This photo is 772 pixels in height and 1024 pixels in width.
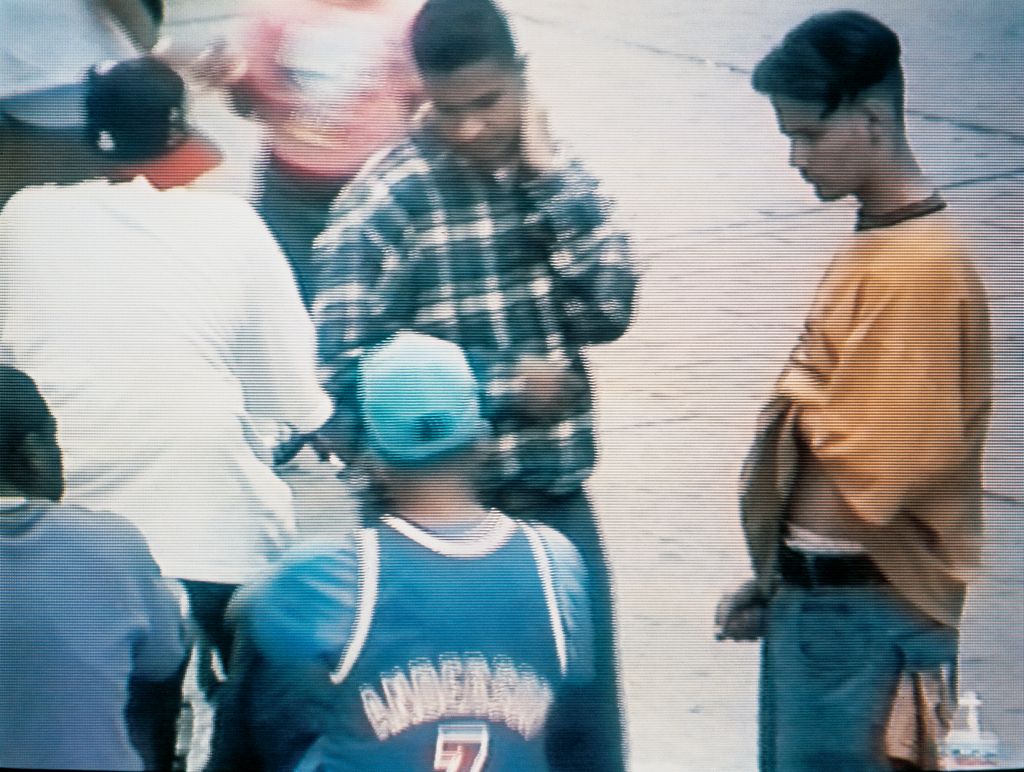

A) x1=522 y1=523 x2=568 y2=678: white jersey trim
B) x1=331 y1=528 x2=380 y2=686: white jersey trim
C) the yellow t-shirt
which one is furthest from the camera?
the yellow t-shirt

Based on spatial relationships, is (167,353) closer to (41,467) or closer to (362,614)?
(41,467)

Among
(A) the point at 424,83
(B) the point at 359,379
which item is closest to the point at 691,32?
(A) the point at 424,83

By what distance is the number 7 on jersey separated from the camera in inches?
102

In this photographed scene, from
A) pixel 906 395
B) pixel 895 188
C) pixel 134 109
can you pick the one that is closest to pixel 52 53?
pixel 134 109

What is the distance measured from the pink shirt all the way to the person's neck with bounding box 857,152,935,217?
2.91ft

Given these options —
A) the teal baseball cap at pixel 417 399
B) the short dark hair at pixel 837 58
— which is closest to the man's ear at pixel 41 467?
the teal baseball cap at pixel 417 399

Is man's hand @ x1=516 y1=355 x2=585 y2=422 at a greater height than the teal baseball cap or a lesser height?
lesser

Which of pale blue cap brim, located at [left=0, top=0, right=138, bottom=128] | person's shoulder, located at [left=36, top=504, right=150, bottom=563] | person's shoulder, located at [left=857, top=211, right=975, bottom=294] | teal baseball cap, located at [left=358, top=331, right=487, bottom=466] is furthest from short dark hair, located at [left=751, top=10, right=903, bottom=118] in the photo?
person's shoulder, located at [left=36, top=504, right=150, bottom=563]

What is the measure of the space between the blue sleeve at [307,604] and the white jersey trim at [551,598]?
0.33 meters

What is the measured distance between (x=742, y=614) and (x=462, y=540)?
624 mm

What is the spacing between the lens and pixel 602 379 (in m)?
2.87

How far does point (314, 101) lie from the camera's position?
286 cm

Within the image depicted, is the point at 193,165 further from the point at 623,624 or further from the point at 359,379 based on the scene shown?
the point at 623,624

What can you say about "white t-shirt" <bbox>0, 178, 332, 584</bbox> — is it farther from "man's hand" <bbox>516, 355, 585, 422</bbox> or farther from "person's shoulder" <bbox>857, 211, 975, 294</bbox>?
"person's shoulder" <bbox>857, 211, 975, 294</bbox>
